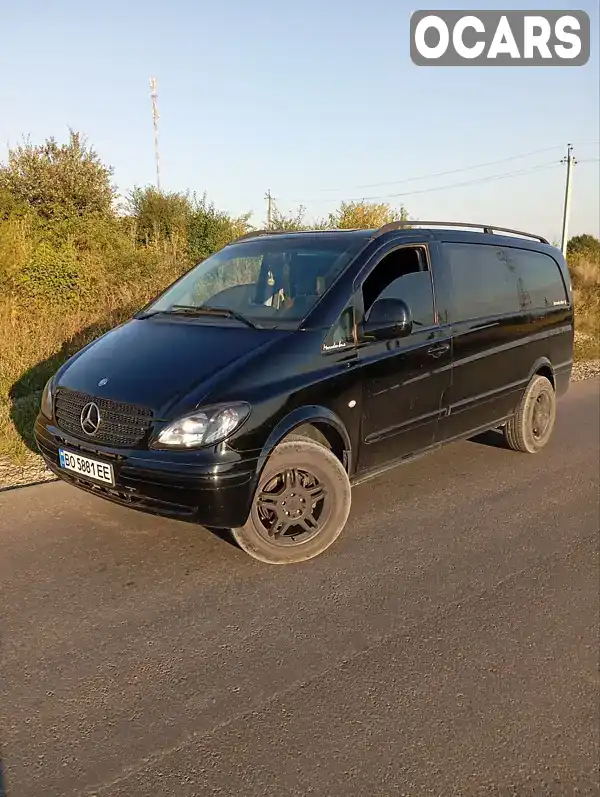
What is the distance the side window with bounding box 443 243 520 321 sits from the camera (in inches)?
190

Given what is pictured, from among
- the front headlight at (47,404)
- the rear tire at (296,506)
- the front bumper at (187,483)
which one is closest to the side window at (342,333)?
the rear tire at (296,506)

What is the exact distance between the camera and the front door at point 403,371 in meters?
4.05

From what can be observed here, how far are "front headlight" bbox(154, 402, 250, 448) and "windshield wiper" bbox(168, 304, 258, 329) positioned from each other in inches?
33.2

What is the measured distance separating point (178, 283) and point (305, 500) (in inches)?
87.9

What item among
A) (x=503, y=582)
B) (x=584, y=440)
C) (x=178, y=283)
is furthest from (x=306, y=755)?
(x=584, y=440)

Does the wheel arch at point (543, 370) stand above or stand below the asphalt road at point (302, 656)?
above

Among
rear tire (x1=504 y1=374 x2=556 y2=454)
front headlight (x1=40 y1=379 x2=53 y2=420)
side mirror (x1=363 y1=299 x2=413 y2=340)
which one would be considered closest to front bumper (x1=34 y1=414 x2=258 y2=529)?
front headlight (x1=40 y1=379 x2=53 y2=420)

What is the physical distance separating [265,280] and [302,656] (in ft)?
8.58

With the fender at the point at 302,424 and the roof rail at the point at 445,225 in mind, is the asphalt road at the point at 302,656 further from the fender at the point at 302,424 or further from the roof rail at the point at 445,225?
the roof rail at the point at 445,225

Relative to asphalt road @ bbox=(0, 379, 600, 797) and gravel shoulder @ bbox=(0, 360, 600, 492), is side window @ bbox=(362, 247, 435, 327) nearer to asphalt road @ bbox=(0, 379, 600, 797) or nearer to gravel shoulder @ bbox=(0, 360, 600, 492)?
asphalt road @ bbox=(0, 379, 600, 797)

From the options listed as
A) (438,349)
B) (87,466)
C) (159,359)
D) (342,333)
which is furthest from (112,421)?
(438,349)

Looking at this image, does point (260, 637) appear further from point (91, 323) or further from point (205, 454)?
point (91, 323)

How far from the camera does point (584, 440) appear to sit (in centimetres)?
643

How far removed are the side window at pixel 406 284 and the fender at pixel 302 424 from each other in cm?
77
